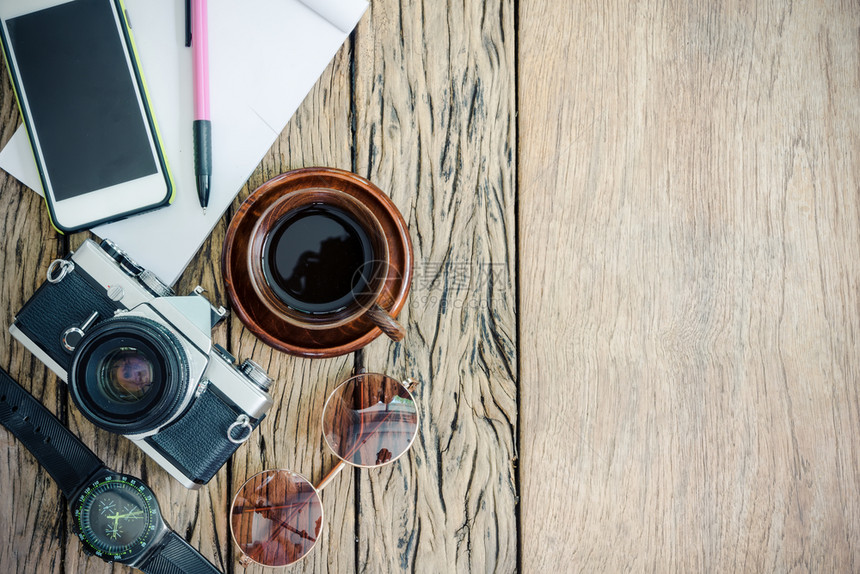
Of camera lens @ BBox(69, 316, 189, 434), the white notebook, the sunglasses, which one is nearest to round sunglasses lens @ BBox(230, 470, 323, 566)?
the sunglasses

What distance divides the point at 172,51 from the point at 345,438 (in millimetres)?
426

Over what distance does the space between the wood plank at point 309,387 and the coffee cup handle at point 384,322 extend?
0.12m

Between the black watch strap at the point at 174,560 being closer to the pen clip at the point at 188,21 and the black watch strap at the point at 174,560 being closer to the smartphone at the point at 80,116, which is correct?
the smartphone at the point at 80,116

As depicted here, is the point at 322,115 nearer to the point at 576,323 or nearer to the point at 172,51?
the point at 172,51

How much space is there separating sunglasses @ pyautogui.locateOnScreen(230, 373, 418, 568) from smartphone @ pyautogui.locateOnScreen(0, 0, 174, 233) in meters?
0.27

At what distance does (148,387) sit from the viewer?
0.48 metres

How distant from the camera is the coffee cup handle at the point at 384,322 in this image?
1.49 feet

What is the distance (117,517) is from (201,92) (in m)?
0.42

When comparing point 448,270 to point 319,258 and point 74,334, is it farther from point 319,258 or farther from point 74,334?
point 74,334

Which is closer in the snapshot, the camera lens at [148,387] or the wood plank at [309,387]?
the camera lens at [148,387]

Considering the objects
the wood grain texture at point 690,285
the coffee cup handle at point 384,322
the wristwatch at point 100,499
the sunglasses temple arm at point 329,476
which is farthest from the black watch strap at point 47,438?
the wood grain texture at point 690,285

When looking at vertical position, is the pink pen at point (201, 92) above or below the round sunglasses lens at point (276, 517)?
above

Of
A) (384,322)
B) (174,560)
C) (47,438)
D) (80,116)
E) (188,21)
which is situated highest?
(188,21)

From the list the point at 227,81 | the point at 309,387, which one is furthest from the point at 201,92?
the point at 309,387
